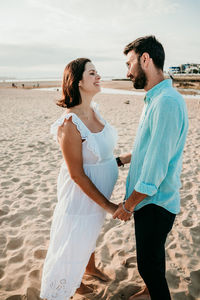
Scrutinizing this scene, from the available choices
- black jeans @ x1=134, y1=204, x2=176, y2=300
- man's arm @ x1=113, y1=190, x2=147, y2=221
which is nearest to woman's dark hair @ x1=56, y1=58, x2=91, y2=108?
man's arm @ x1=113, y1=190, x2=147, y2=221

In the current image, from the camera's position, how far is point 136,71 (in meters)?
1.71

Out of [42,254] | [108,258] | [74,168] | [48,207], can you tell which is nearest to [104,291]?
[108,258]

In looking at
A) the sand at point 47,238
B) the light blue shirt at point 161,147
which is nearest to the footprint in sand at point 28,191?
the sand at point 47,238

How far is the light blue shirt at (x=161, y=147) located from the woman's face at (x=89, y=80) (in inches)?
22.8

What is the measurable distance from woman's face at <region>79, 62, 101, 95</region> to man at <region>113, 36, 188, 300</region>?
1.27ft

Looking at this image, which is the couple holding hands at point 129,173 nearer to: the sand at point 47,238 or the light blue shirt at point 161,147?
the light blue shirt at point 161,147

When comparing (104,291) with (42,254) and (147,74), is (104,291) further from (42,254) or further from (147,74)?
(147,74)

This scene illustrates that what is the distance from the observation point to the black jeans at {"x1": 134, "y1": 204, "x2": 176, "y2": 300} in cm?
170

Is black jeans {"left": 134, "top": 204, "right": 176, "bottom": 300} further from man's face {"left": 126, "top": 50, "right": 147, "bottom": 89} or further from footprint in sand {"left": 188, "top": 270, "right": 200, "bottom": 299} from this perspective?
man's face {"left": 126, "top": 50, "right": 147, "bottom": 89}

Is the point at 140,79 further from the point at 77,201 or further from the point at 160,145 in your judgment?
the point at 77,201

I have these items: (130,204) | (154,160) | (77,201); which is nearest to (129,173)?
(130,204)

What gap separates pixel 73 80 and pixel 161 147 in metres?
1.02

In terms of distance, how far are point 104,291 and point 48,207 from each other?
181cm

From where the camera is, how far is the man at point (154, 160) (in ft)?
4.87
